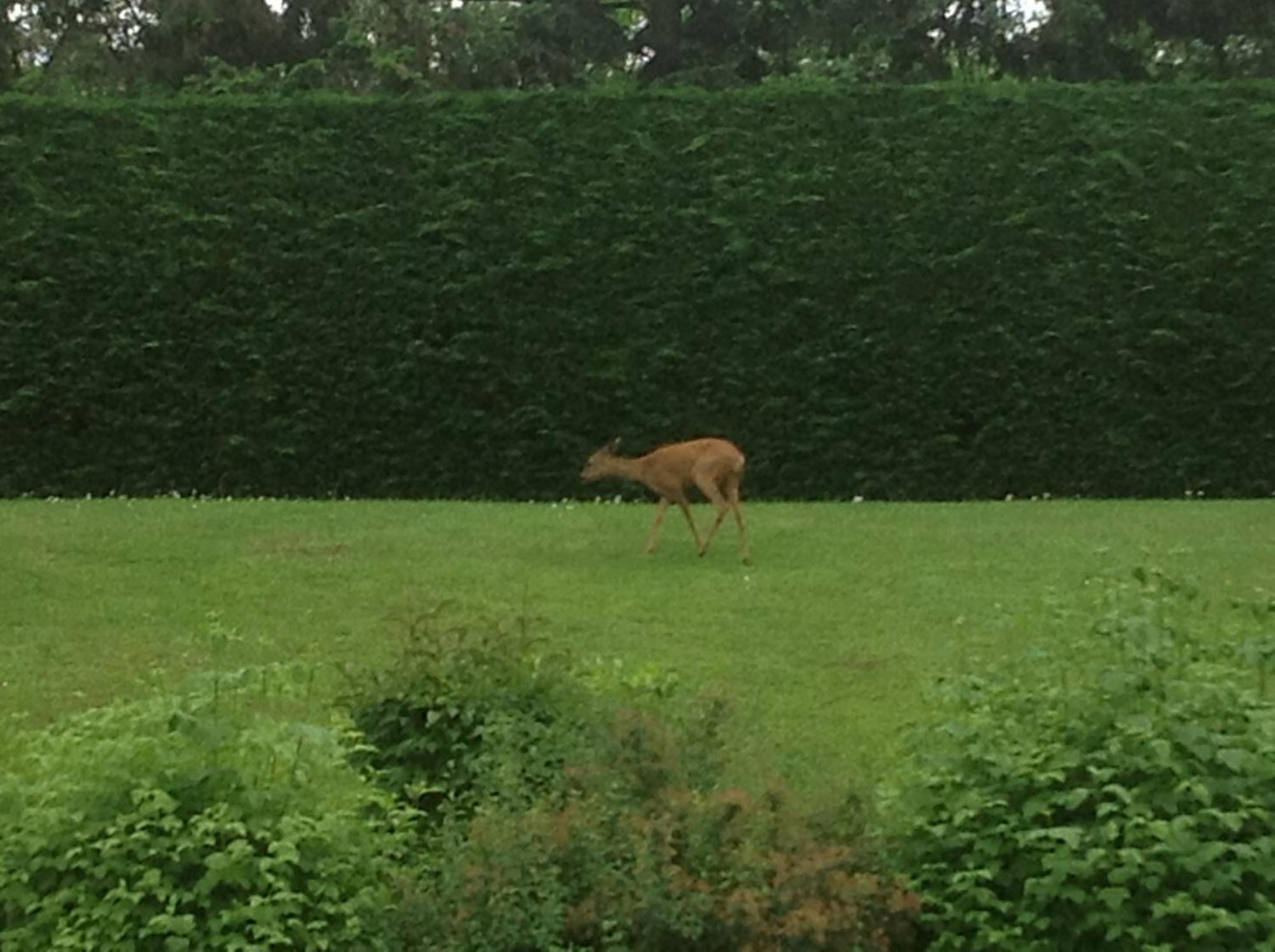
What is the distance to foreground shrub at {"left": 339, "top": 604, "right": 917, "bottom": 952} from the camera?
4.19 metres

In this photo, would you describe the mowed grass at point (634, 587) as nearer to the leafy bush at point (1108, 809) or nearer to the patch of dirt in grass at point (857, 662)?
the patch of dirt in grass at point (857, 662)

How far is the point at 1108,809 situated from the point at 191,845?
1.96 meters

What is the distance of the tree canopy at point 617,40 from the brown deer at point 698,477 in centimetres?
1038

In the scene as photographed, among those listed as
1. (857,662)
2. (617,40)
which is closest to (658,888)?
(857,662)

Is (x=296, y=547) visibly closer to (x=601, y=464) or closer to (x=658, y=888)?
(x=601, y=464)

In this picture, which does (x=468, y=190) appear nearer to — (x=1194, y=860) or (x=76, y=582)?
(x=76, y=582)

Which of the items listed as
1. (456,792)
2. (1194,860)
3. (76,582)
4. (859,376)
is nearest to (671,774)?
(456,792)

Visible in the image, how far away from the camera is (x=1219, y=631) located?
5.31 meters

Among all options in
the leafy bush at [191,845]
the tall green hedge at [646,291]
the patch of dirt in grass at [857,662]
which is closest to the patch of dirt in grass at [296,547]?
the tall green hedge at [646,291]

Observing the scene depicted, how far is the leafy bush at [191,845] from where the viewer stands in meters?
Result: 4.11

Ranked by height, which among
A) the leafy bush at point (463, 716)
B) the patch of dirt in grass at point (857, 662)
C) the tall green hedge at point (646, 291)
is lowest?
the patch of dirt in grass at point (857, 662)

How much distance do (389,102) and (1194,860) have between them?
10729 mm

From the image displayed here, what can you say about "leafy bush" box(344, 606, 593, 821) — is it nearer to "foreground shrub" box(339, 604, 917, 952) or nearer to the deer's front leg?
"foreground shrub" box(339, 604, 917, 952)

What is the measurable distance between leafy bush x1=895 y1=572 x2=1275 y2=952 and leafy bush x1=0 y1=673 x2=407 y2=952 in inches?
50.8
